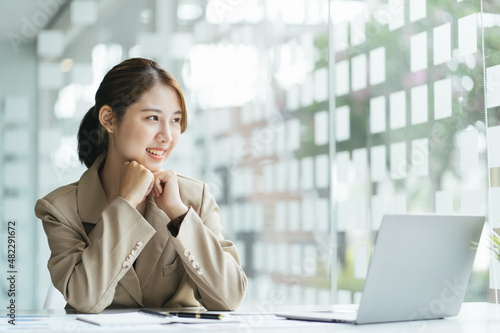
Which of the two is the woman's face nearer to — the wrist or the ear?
the ear

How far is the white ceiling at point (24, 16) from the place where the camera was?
334 cm

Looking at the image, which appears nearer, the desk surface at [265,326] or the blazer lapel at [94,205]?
the desk surface at [265,326]

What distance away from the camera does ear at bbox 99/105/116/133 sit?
1.74m

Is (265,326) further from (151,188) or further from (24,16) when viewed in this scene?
(24,16)

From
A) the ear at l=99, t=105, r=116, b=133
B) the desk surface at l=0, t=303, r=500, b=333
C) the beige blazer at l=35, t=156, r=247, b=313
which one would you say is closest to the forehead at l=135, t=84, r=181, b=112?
the ear at l=99, t=105, r=116, b=133

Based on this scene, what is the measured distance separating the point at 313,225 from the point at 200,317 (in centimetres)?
264

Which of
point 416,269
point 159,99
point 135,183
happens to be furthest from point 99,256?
point 416,269

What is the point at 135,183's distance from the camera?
1573mm

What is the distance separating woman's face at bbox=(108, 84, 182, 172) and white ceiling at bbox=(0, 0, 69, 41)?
6.49 ft

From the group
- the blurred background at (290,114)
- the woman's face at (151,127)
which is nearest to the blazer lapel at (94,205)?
the woman's face at (151,127)

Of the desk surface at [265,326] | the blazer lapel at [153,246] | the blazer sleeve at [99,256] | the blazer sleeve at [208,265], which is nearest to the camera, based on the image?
the desk surface at [265,326]

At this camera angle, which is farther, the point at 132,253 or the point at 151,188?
the point at 151,188

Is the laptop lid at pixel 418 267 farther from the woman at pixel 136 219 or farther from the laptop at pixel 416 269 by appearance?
the woman at pixel 136 219

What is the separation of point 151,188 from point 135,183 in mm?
62
